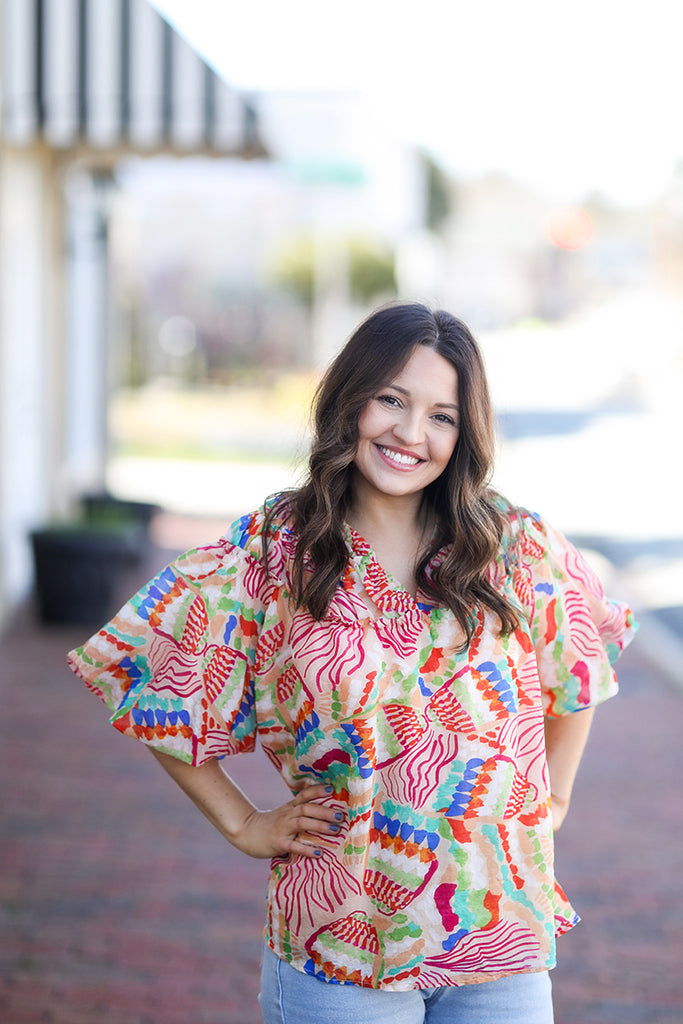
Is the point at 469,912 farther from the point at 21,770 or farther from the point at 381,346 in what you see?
the point at 21,770

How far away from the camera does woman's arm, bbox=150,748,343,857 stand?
201 centimetres

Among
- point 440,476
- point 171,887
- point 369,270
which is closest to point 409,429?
point 440,476

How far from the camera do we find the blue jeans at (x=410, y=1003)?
196cm

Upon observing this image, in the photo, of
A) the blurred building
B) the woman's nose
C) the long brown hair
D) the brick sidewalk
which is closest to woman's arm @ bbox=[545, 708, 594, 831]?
the long brown hair

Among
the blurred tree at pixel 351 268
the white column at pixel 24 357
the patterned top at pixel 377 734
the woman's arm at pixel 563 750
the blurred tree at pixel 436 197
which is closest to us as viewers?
the patterned top at pixel 377 734

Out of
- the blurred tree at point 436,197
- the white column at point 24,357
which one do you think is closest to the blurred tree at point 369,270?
the white column at point 24,357

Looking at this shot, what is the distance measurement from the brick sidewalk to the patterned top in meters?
1.79

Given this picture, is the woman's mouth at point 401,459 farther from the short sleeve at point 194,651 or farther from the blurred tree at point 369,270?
the blurred tree at point 369,270

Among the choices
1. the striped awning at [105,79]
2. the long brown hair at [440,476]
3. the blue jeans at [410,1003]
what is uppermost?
the striped awning at [105,79]

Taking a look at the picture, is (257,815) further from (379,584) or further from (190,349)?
(190,349)

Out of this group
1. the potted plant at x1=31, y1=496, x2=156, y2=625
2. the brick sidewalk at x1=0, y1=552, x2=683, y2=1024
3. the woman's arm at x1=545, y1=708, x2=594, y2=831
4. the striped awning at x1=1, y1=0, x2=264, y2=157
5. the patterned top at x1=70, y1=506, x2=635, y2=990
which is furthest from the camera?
the potted plant at x1=31, y1=496, x2=156, y2=625

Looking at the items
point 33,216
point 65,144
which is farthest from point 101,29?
point 33,216

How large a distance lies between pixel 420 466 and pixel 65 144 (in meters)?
6.24

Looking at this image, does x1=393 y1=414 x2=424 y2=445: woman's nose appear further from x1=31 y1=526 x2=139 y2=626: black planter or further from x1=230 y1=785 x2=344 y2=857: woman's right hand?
x1=31 y1=526 x2=139 y2=626: black planter
